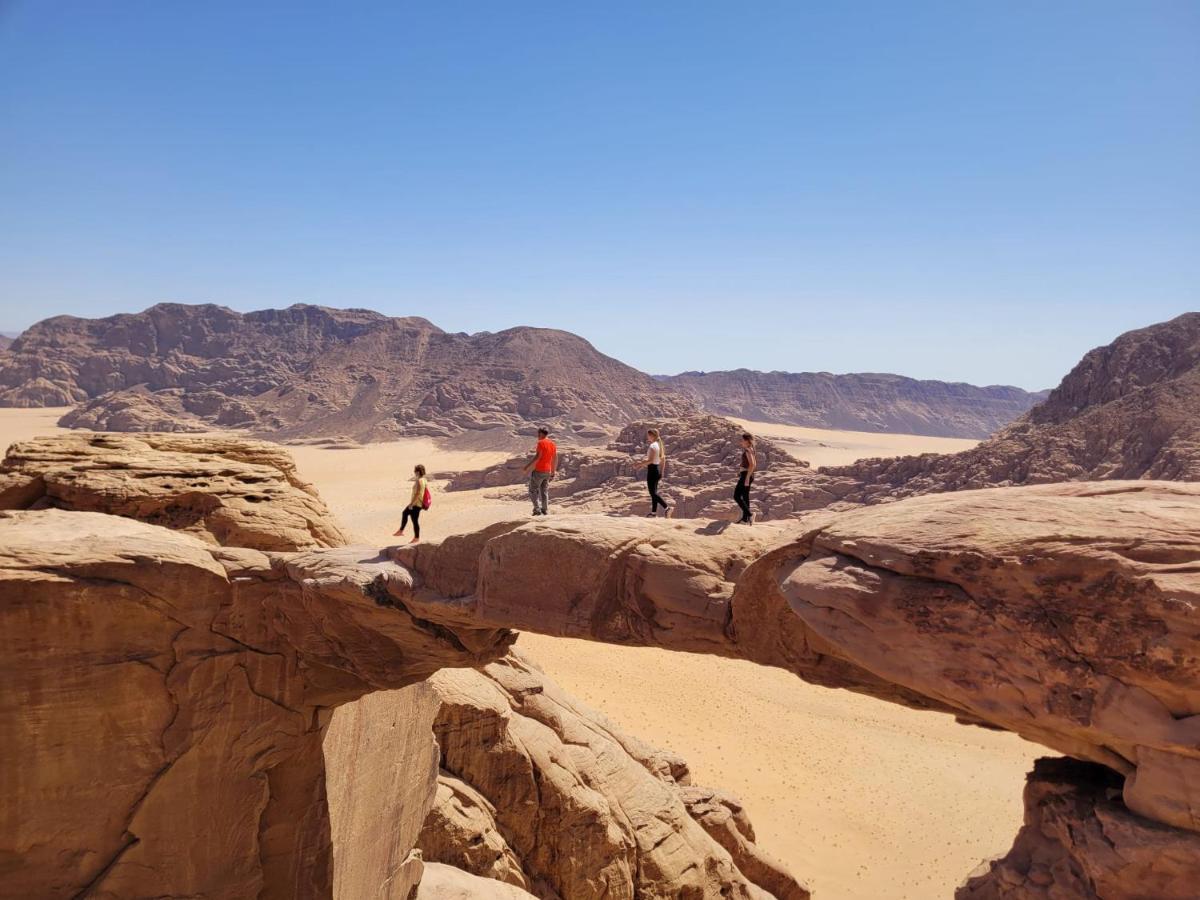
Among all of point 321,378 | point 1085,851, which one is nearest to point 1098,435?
point 1085,851

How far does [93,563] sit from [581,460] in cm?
3639

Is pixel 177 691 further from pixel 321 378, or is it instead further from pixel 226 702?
pixel 321 378

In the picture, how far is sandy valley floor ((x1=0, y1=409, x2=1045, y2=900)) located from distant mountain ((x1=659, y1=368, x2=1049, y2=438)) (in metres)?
108

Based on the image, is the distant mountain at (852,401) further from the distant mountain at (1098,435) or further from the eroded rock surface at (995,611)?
the eroded rock surface at (995,611)

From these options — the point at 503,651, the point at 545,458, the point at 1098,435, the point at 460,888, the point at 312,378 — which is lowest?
the point at 460,888

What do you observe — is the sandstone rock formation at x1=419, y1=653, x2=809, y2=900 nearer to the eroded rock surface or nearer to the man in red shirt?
the man in red shirt

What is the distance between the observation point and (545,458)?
9.91 m

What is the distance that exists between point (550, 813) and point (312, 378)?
3562 inches

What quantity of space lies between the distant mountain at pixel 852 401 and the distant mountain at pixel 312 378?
4170cm

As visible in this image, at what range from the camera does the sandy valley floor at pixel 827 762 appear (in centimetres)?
1497

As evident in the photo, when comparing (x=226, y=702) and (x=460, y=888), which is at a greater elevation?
(x=226, y=702)

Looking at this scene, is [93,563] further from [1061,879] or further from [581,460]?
[581,460]

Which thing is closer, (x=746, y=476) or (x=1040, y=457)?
(x=746, y=476)

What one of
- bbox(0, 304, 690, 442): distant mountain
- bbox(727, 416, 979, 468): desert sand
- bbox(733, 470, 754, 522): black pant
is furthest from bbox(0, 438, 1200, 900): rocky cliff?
bbox(727, 416, 979, 468): desert sand
